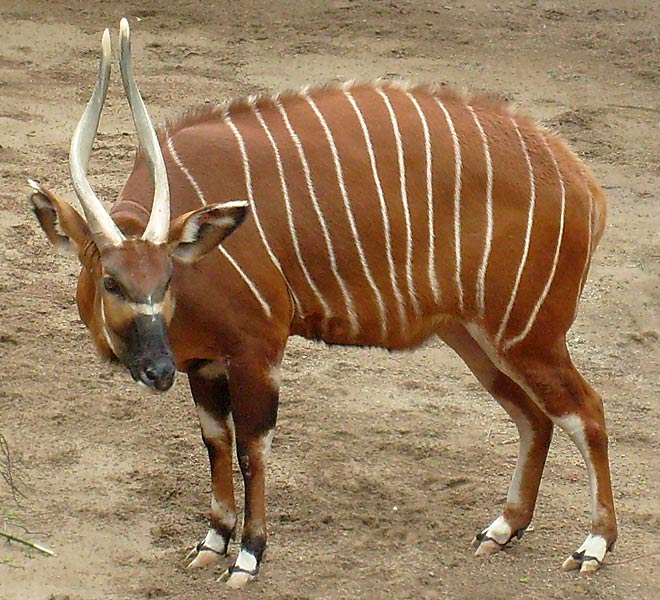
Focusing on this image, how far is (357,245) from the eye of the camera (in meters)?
4.63

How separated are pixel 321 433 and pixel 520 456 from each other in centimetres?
109

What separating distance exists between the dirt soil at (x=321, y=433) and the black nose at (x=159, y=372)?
3.25 feet

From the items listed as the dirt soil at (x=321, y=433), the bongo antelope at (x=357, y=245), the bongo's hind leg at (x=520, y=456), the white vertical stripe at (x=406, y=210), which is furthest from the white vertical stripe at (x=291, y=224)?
the dirt soil at (x=321, y=433)

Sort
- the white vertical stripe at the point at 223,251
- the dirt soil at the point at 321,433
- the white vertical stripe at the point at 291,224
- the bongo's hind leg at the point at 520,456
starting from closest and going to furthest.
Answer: the white vertical stripe at the point at 223,251
the white vertical stripe at the point at 291,224
the dirt soil at the point at 321,433
the bongo's hind leg at the point at 520,456

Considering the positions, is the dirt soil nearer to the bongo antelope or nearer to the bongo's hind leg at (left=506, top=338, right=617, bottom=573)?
the bongo's hind leg at (left=506, top=338, right=617, bottom=573)

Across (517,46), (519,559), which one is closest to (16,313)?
(519,559)

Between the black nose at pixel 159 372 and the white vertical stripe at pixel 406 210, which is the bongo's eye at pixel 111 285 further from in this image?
the white vertical stripe at pixel 406 210

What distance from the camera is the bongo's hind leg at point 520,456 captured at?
16.5ft

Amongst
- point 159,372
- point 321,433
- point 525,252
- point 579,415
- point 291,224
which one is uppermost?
point 291,224

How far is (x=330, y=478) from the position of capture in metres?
5.47

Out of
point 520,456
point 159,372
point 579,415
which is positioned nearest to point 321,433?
point 520,456

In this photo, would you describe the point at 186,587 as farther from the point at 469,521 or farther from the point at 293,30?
the point at 293,30

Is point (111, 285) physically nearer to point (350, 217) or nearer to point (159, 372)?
point (159, 372)

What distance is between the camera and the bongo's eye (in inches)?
161
